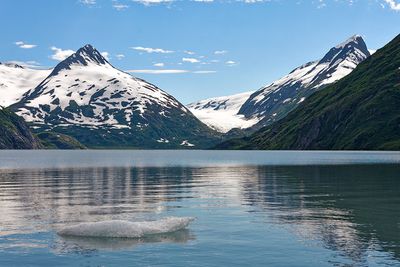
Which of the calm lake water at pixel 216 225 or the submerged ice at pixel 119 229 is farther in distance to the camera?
the submerged ice at pixel 119 229

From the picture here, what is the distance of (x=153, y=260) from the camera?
35312 mm

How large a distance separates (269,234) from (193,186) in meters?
51.6

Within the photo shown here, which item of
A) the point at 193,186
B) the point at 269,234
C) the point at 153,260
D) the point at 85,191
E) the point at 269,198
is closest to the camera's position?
the point at 153,260

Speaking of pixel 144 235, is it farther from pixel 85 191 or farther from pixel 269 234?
pixel 85 191

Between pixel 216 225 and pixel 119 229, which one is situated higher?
pixel 119 229

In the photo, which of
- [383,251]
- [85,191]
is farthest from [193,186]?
[383,251]

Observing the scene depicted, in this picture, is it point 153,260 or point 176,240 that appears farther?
point 176,240

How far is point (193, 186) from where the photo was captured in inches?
3794

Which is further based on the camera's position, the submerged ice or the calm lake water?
the submerged ice

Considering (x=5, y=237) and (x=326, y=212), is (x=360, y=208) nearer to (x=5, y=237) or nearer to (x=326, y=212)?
(x=326, y=212)

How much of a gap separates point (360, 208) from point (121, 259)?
3512 centimetres

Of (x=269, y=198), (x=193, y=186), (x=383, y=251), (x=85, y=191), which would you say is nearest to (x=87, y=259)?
(x=383, y=251)

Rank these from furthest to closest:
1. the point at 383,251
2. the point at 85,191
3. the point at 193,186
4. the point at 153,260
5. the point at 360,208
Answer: the point at 193,186 → the point at 85,191 → the point at 360,208 → the point at 383,251 → the point at 153,260

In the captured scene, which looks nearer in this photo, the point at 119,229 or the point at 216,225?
the point at 119,229
